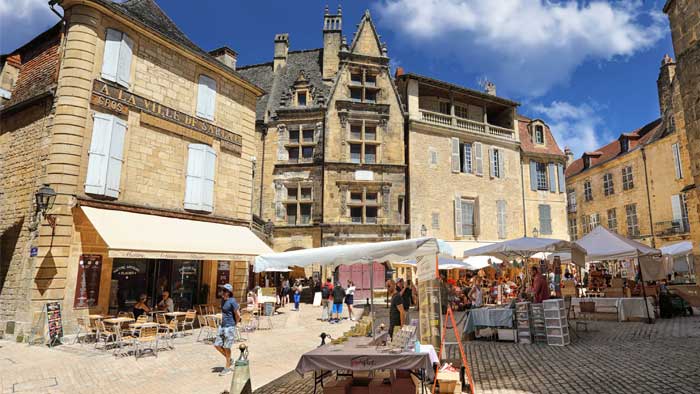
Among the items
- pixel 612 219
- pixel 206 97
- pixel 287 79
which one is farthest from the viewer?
pixel 612 219

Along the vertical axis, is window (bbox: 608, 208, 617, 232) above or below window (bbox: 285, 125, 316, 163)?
below

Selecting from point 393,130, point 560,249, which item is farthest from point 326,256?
point 393,130

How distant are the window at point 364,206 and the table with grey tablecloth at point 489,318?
1031 cm

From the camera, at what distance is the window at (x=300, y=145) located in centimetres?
1955

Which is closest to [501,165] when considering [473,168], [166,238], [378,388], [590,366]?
[473,168]

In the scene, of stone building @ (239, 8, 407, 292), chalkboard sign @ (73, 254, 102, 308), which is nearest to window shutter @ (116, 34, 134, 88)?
chalkboard sign @ (73, 254, 102, 308)

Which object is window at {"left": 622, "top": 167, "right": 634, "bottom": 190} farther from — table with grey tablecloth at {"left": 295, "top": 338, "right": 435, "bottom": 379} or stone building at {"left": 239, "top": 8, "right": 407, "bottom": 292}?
table with grey tablecloth at {"left": 295, "top": 338, "right": 435, "bottom": 379}

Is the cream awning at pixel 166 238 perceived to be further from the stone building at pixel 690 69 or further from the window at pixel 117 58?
the stone building at pixel 690 69

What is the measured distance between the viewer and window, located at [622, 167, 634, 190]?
2456cm

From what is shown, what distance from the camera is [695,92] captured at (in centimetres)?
750

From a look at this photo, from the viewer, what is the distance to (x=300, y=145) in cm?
1955

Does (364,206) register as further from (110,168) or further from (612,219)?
(612,219)

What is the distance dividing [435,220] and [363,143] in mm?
5095

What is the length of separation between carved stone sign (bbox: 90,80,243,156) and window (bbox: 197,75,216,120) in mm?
275
